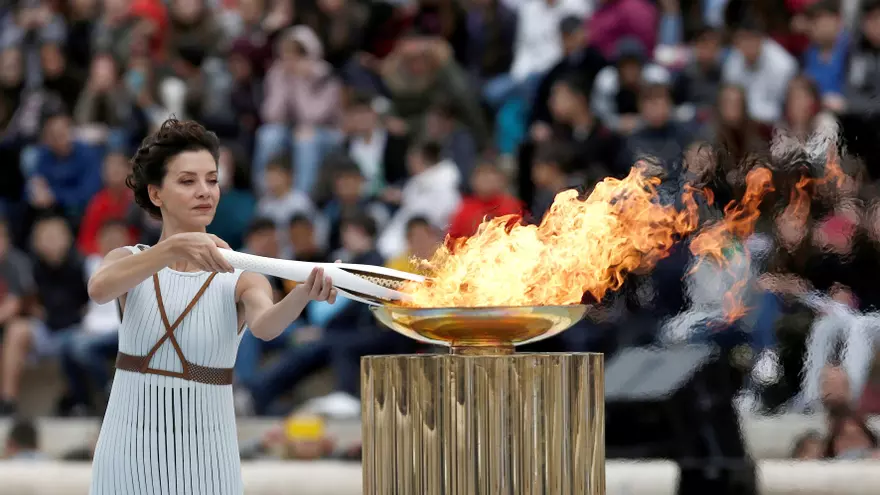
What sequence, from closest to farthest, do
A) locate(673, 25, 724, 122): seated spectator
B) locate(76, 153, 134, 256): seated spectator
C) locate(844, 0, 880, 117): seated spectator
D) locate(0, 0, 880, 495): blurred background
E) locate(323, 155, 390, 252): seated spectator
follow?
locate(0, 0, 880, 495): blurred background
locate(844, 0, 880, 117): seated spectator
locate(673, 25, 724, 122): seated spectator
locate(323, 155, 390, 252): seated spectator
locate(76, 153, 134, 256): seated spectator

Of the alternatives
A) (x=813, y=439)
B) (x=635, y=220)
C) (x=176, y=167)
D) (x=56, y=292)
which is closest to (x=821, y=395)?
(x=813, y=439)

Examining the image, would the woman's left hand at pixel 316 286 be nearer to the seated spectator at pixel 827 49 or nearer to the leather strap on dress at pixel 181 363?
the leather strap on dress at pixel 181 363

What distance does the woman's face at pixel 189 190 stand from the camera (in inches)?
154

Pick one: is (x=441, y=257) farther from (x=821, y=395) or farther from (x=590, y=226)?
(x=821, y=395)

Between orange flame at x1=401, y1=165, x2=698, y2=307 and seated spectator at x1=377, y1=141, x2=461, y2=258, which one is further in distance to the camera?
seated spectator at x1=377, y1=141, x2=461, y2=258

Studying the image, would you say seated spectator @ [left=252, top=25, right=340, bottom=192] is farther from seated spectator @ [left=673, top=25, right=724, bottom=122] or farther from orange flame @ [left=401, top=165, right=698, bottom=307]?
orange flame @ [left=401, top=165, right=698, bottom=307]

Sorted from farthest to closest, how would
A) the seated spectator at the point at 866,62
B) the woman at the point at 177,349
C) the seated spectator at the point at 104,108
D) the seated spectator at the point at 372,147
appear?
the seated spectator at the point at 104,108 < the seated spectator at the point at 372,147 < the seated spectator at the point at 866,62 < the woman at the point at 177,349

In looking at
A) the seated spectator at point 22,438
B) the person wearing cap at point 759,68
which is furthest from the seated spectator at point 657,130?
the seated spectator at point 22,438

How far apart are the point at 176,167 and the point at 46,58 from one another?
7574mm

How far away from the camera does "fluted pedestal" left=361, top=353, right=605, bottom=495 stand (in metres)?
3.65

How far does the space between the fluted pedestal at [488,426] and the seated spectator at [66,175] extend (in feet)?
21.8

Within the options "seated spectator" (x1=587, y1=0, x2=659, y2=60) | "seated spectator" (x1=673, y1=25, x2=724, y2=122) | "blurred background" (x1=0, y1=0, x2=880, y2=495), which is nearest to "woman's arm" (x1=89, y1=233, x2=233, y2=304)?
"blurred background" (x1=0, y1=0, x2=880, y2=495)

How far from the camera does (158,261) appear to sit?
3678 mm

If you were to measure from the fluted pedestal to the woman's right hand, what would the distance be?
0.49 m
